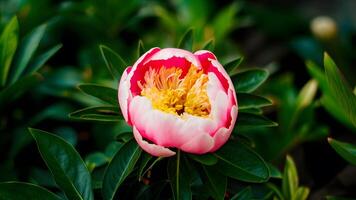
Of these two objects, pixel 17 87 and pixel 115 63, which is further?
pixel 17 87

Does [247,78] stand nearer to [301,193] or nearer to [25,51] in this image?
[301,193]

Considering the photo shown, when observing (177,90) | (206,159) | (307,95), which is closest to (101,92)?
(177,90)

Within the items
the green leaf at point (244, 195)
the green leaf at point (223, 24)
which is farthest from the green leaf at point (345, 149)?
the green leaf at point (223, 24)

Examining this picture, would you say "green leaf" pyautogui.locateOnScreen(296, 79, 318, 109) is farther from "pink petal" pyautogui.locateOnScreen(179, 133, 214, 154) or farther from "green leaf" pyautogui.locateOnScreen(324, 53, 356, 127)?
"pink petal" pyautogui.locateOnScreen(179, 133, 214, 154)

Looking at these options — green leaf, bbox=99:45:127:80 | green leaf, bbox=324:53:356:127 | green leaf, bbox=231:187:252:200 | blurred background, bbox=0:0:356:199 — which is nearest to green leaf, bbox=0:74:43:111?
blurred background, bbox=0:0:356:199

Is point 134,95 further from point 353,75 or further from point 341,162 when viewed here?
point 353,75

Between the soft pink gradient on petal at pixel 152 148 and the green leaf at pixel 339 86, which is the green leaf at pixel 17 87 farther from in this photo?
the green leaf at pixel 339 86
